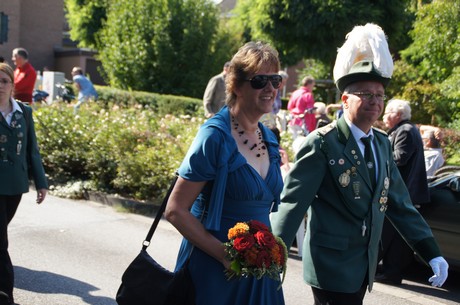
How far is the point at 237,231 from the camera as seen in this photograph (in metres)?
3.03

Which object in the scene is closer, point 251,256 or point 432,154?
point 251,256

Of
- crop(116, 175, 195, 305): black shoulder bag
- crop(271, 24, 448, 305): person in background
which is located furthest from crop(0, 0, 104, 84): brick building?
crop(116, 175, 195, 305): black shoulder bag

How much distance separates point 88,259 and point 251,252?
193 inches

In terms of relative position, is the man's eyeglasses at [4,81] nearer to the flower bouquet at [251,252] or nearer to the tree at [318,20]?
the flower bouquet at [251,252]

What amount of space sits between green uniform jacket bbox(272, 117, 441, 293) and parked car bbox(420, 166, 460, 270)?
11.4 ft

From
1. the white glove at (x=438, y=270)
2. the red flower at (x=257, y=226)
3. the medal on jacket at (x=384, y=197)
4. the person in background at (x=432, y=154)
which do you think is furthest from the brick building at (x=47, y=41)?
the red flower at (x=257, y=226)

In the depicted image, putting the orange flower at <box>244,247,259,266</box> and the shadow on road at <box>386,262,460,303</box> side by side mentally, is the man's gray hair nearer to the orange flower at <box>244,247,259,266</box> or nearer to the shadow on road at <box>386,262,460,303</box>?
the shadow on road at <box>386,262,460,303</box>

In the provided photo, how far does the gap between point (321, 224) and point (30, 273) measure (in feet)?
13.2

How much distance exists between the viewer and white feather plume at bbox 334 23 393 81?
389 cm

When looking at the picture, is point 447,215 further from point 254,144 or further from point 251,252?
point 251,252

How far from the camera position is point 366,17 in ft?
83.2

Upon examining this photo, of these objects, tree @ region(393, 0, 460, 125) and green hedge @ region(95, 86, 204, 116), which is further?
green hedge @ region(95, 86, 204, 116)

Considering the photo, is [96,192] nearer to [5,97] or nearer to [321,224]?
[5,97]

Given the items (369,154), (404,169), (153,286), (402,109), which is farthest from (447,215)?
(153,286)
